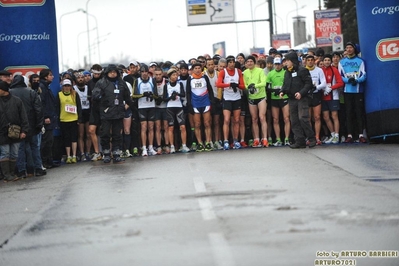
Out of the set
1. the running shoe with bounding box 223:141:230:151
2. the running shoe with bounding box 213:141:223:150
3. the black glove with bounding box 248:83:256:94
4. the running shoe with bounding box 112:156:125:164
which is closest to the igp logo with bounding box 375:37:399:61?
the black glove with bounding box 248:83:256:94

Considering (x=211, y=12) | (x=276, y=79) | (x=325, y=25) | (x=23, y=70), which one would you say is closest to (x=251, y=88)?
(x=276, y=79)

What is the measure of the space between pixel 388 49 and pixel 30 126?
813 centimetres

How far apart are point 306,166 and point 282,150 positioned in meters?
4.29

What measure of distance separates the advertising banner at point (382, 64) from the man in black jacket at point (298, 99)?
1.57 m

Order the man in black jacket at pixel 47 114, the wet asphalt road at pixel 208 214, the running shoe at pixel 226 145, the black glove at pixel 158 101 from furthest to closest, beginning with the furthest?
1. the running shoe at pixel 226 145
2. the black glove at pixel 158 101
3. the man in black jacket at pixel 47 114
4. the wet asphalt road at pixel 208 214

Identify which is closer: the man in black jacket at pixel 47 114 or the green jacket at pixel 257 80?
the man in black jacket at pixel 47 114

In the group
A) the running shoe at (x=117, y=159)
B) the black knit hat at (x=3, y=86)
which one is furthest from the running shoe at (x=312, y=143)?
the black knit hat at (x=3, y=86)

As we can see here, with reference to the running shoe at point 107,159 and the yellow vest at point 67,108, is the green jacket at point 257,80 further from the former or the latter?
the yellow vest at point 67,108

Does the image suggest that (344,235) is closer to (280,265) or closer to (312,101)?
(280,265)

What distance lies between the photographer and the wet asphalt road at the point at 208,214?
797 centimetres

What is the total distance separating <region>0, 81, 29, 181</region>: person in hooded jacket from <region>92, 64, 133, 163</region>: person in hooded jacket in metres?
2.63

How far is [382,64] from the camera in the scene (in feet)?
66.8

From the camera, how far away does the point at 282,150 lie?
19.7 metres

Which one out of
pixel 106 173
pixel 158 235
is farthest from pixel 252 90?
pixel 158 235
